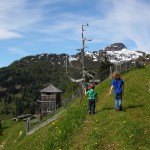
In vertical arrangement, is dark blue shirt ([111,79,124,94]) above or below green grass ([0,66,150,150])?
above

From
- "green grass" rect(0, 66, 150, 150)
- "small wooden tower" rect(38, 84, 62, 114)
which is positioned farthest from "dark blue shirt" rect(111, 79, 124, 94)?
"small wooden tower" rect(38, 84, 62, 114)

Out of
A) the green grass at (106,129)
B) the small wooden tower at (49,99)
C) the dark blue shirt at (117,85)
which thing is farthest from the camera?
the small wooden tower at (49,99)

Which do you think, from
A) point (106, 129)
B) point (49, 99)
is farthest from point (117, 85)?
point (49, 99)

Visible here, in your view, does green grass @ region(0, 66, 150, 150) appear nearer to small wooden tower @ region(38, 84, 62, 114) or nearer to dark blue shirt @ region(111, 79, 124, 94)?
dark blue shirt @ region(111, 79, 124, 94)

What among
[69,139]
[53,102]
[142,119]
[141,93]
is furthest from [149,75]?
[53,102]

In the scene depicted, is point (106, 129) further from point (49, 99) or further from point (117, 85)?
point (49, 99)

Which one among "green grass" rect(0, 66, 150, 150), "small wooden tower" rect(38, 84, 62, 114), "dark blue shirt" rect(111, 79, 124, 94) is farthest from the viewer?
"small wooden tower" rect(38, 84, 62, 114)

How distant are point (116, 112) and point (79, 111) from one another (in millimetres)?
3146

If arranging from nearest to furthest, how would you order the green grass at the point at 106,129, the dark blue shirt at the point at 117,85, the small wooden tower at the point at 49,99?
the green grass at the point at 106,129
the dark blue shirt at the point at 117,85
the small wooden tower at the point at 49,99

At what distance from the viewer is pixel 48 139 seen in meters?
22.5

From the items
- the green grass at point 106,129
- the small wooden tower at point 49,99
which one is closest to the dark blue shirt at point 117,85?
the green grass at point 106,129

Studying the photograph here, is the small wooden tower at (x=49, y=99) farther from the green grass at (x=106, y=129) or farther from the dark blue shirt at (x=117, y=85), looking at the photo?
the dark blue shirt at (x=117, y=85)

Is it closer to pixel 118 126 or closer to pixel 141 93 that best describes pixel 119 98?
pixel 118 126

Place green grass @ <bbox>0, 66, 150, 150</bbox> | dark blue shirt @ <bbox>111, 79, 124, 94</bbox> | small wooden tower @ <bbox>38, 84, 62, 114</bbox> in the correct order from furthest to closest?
1. small wooden tower @ <bbox>38, 84, 62, 114</bbox>
2. dark blue shirt @ <bbox>111, 79, 124, 94</bbox>
3. green grass @ <bbox>0, 66, 150, 150</bbox>
